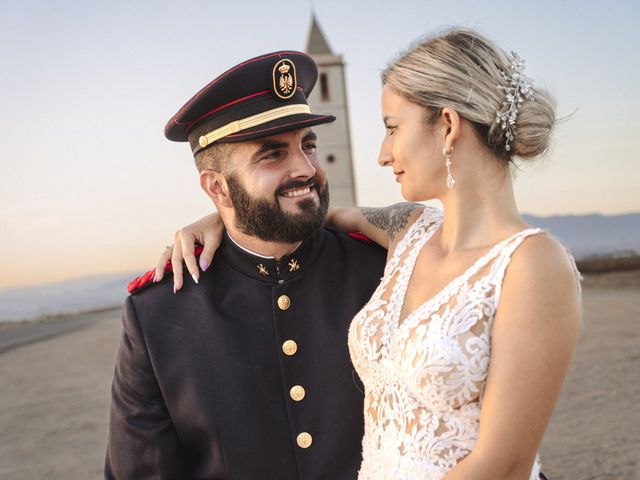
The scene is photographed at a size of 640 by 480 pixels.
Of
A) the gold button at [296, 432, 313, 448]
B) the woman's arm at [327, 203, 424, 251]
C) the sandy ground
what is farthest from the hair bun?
the sandy ground

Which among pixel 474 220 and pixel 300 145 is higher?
pixel 300 145

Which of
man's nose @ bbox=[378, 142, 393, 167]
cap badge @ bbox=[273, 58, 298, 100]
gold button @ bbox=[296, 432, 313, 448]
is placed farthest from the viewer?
cap badge @ bbox=[273, 58, 298, 100]

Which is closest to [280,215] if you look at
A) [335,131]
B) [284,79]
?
[284,79]

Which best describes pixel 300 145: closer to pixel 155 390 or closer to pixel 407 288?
pixel 407 288

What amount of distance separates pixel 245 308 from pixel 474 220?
37.9 inches

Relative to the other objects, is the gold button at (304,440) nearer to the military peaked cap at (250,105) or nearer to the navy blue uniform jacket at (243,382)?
the navy blue uniform jacket at (243,382)

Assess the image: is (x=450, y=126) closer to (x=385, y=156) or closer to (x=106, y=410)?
(x=385, y=156)

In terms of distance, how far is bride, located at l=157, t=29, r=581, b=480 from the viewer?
179 centimetres

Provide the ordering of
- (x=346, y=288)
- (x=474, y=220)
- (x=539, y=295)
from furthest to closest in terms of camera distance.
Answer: (x=346, y=288) < (x=474, y=220) < (x=539, y=295)

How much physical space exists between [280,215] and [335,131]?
36.4m

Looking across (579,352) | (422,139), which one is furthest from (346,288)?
(579,352)

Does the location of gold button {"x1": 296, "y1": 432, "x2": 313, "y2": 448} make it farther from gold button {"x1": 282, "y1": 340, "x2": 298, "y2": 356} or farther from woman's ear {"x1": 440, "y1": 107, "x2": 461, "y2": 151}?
woman's ear {"x1": 440, "y1": 107, "x2": 461, "y2": 151}

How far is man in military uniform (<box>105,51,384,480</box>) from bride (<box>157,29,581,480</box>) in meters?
0.22

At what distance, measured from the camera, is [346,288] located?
2.67 m
